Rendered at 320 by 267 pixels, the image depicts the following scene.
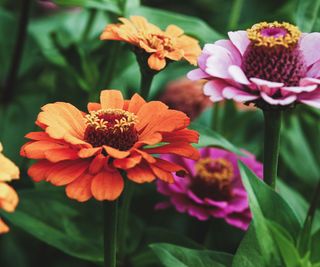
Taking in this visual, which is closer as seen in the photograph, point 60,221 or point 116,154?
point 116,154

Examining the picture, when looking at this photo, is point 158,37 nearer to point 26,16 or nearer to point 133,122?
point 133,122

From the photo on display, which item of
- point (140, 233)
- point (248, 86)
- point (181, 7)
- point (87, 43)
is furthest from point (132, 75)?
point (248, 86)

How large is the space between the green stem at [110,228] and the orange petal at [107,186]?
41 millimetres

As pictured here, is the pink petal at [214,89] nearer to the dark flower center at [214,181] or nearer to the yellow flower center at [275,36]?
the yellow flower center at [275,36]

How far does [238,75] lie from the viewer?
513 mm

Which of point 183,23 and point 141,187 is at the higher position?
point 183,23

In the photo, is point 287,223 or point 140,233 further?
point 140,233

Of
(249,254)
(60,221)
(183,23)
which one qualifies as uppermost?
(183,23)

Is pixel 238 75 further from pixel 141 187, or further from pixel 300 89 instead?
pixel 141 187

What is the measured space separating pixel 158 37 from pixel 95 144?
155 millimetres

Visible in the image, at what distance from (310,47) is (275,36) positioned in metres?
0.04

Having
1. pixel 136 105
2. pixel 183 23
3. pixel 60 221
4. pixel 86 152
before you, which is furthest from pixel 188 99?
pixel 86 152

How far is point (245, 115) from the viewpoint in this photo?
0.93 m

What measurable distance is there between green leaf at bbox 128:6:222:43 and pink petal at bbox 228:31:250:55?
209 mm
